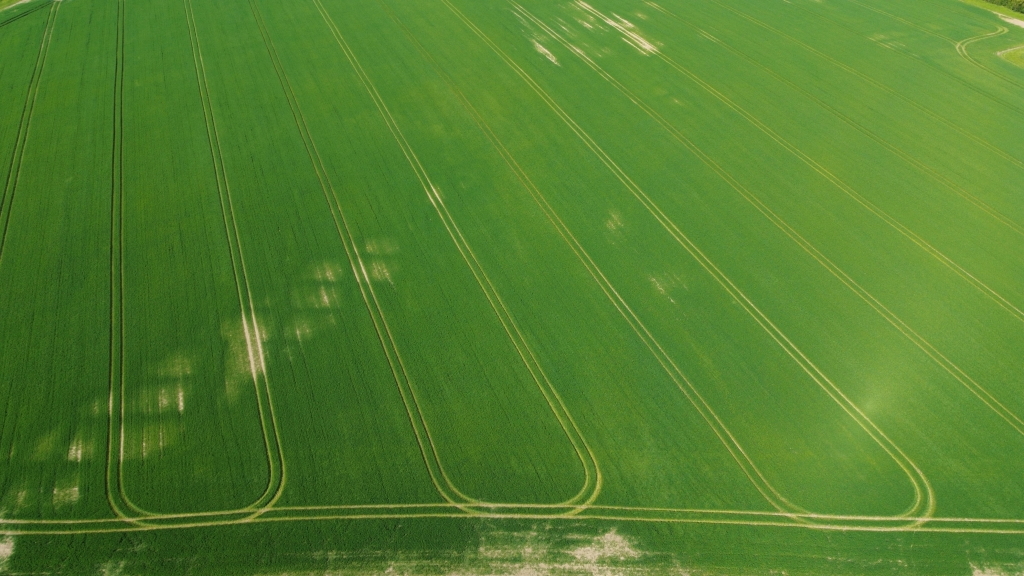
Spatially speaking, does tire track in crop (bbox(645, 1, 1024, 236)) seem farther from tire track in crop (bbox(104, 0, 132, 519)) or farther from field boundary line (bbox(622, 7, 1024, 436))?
tire track in crop (bbox(104, 0, 132, 519))

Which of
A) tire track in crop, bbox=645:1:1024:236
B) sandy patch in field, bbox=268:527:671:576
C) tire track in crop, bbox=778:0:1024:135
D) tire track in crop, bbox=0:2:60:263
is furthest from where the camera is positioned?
tire track in crop, bbox=778:0:1024:135

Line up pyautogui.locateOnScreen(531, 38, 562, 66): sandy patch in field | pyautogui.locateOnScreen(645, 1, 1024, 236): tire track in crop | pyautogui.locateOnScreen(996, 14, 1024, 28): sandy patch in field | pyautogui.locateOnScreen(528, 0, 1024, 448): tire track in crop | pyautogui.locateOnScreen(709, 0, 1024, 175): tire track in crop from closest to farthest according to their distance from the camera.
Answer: pyautogui.locateOnScreen(528, 0, 1024, 448): tire track in crop
pyautogui.locateOnScreen(645, 1, 1024, 236): tire track in crop
pyautogui.locateOnScreen(709, 0, 1024, 175): tire track in crop
pyautogui.locateOnScreen(531, 38, 562, 66): sandy patch in field
pyautogui.locateOnScreen(996, 14, 1024, 28): sandy patch in field

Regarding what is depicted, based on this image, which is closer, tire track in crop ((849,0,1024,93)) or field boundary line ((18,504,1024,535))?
field boundary line ((18,504,1024,535))

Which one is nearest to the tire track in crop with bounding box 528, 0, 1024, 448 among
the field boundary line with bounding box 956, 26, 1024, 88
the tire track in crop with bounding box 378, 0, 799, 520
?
the tire track in crop with bounding box 378, 0, 799, 520

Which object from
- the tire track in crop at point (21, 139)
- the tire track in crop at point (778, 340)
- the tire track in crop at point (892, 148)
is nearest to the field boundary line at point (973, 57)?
the tire track in crop at point (892, 148)

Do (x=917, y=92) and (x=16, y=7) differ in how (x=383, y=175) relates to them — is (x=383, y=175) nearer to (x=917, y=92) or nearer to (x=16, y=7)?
(x=917, y=92)

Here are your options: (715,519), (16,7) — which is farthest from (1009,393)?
(16,7)
